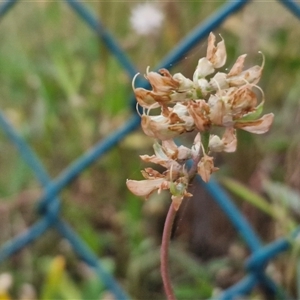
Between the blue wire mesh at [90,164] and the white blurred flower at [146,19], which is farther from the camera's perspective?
the white blurred flower at [146,19]

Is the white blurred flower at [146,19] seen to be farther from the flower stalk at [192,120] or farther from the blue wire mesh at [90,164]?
the flower stalk at [192,120]

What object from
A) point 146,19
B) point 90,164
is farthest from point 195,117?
point 146,19

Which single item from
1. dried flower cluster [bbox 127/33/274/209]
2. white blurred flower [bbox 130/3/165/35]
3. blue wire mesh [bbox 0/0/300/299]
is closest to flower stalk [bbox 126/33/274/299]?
dried flower cluster [bbox 127/33/274/209]

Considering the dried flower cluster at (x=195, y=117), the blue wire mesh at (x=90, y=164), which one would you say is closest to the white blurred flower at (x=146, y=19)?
the blue wire mesh at (x=90, y=164)

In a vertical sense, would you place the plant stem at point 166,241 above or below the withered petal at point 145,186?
below

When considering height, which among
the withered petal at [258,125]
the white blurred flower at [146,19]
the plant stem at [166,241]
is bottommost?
the plant stem at [166,241]

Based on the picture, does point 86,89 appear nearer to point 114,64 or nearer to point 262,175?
point 114,64
